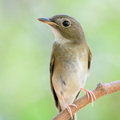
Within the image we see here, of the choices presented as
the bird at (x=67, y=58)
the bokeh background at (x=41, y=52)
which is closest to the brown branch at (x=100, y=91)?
the bird at (x=67, y=58)

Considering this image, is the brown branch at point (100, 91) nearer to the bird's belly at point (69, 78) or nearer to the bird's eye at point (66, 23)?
the bird's belly at point (69, 78)

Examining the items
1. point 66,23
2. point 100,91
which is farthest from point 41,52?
point 100,91

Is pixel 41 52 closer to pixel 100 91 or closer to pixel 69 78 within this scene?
pixel 69 78

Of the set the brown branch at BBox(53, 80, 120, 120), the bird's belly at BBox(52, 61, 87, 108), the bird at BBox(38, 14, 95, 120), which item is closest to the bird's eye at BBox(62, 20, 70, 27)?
the bird at BBox(38, 14, 95, 120)

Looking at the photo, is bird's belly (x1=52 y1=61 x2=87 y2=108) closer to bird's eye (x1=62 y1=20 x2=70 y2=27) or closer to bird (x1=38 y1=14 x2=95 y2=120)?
bird (x1=38 y1=14 x2=95 y2=120)

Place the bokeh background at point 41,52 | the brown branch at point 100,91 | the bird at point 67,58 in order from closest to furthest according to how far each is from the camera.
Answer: the brown branch at point 100,91 → the bird at point 67,58 → the bokeh background at point 41,52

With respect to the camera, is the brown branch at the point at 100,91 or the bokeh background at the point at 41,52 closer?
the brown branch at the point at 100,91
